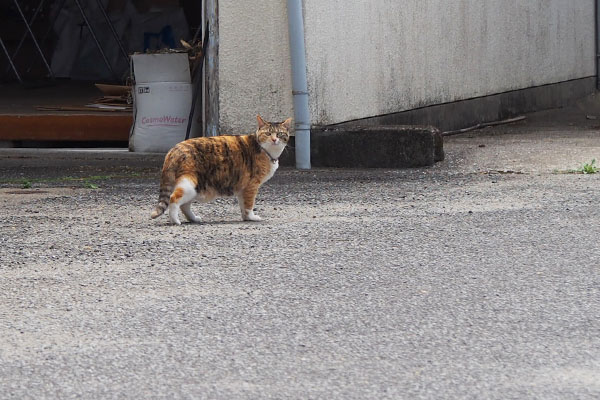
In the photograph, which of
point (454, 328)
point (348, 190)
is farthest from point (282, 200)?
point (454, 328)

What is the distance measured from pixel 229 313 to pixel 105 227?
2.46 m

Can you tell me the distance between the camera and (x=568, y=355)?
422cm

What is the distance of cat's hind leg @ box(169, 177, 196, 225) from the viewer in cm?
707

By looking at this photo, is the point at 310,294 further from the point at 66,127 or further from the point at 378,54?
the point at 66,127

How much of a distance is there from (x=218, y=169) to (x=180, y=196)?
0.37 metres

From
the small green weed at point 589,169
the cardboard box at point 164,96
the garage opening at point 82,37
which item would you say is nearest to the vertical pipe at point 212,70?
the cardboard box at point 164,96

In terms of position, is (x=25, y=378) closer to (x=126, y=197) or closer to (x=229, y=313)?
(x=229, y=313)

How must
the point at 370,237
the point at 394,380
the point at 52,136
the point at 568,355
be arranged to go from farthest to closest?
the point at 52,136
the point at 370,237
the point at 568,355
the point at 394,380

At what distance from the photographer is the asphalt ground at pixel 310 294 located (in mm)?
4004

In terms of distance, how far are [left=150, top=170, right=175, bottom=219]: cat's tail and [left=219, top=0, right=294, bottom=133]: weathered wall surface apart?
3313 millimetres

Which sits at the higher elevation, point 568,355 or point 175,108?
point 175,108

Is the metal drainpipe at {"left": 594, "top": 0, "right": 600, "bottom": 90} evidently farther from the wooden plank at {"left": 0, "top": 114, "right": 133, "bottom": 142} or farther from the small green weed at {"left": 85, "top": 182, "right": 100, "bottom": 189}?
the small green weed at {"left": 85, "top": 182, "right": 100, "bottom": 189}

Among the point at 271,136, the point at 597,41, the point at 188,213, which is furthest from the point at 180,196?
the point at 597,41

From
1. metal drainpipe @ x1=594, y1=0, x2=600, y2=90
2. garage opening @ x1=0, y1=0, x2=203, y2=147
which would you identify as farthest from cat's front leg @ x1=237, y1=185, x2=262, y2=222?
metal drainpipe @ x1=594, y1=0, x2=600, y2=90
